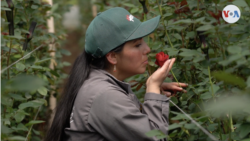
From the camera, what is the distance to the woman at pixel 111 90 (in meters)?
1.61

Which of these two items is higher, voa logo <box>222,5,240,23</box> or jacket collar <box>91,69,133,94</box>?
voa logo <box>222,5,240,23</box>

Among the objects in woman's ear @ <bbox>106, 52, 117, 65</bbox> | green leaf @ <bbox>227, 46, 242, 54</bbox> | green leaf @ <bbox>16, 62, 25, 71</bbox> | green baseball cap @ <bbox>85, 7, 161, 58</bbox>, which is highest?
green leaf @ <bbox>227, 46, 242, 54</bbox>

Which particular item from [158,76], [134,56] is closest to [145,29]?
[134,56]

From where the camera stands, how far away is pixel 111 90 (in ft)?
5.52

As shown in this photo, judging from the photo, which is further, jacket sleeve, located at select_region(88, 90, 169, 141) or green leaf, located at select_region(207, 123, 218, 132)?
jacket sleeve, located at select_region(88, 90, 169, 141)

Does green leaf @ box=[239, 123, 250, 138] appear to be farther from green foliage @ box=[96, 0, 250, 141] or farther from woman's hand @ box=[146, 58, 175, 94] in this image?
woman's hand @ box=[146, 58, 175, 94]

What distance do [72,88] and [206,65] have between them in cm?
84

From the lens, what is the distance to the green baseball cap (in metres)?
1.90

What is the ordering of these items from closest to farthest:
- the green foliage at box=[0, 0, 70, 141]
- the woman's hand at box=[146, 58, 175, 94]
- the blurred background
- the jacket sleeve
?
the blurred background → the green foliage at box=[0, 0, 70, 141] → the jacket sleeve → the woman's hand at box=[146, 58, 175, 94]

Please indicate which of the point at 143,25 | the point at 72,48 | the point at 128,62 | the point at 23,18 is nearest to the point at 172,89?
the point at 128,62

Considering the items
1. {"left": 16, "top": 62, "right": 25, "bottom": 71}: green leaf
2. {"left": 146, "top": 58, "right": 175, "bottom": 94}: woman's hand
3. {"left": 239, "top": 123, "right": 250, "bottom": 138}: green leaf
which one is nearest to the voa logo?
{"left": 239, "top": 123, "right": 250, "bottom": 138}: green leaf

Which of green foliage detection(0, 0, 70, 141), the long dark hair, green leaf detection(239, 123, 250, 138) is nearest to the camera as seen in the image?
green leaf detection(239, 123, 250, 138)

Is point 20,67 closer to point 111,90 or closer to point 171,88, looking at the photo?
point 111,90

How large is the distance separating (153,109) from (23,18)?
1479mm
